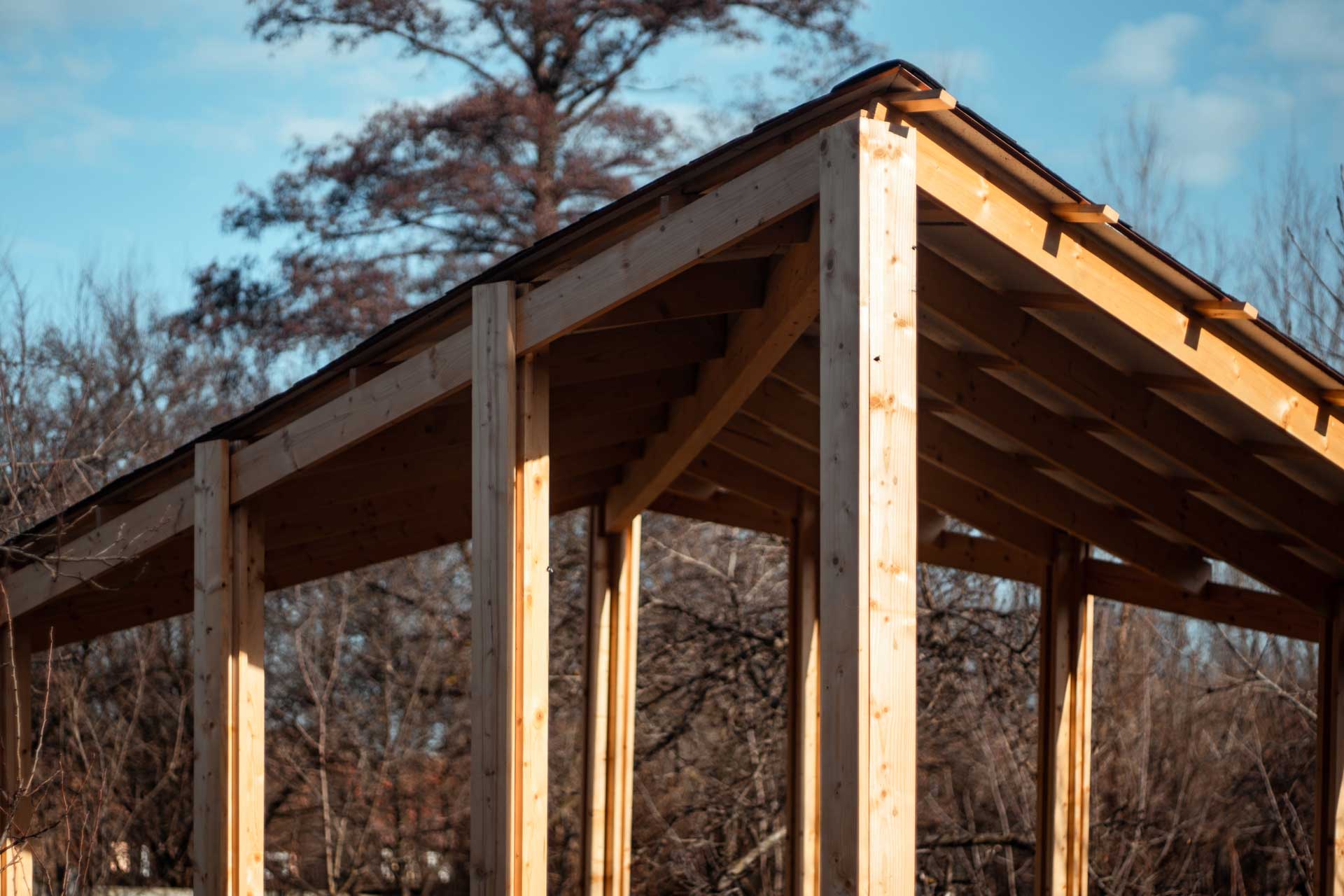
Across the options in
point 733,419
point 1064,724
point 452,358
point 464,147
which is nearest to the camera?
point 452,358

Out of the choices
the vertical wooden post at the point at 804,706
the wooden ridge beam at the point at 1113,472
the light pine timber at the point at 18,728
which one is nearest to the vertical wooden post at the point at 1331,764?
the wooden ridge beam at the point at 1113,472

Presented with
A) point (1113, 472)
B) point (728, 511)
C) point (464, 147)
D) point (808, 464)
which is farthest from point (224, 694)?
point (464, 147)

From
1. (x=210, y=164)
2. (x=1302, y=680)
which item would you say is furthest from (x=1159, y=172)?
(x=210, y=164)

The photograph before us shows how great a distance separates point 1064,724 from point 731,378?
133 inches

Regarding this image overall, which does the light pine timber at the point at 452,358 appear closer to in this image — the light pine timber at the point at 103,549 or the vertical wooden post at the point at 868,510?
the light pine timber at the point at 103,549

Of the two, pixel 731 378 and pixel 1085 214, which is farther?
pixel 731 378

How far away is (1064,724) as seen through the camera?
8.16 meters

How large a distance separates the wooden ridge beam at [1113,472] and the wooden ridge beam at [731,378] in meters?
0.78

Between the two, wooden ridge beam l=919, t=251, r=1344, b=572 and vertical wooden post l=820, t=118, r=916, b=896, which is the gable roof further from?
wooden ridge beam l=919, t=251, r=1344, b=572

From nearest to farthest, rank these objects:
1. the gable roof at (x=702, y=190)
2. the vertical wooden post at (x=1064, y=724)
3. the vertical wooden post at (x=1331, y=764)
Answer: the gable roof at (x=702, y=190), the vertical wooden post at (x=1331, y=764), the vertical wooden post at (x=1064, y=724)

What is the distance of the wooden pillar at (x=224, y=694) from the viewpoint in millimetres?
6020

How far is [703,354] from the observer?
650cm

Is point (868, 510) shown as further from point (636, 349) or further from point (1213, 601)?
point (1213, 601)

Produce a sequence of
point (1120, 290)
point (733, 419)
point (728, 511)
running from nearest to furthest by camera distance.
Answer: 1. point (1120, 290)
2. point (733, 419)
3. point (728, 511)
